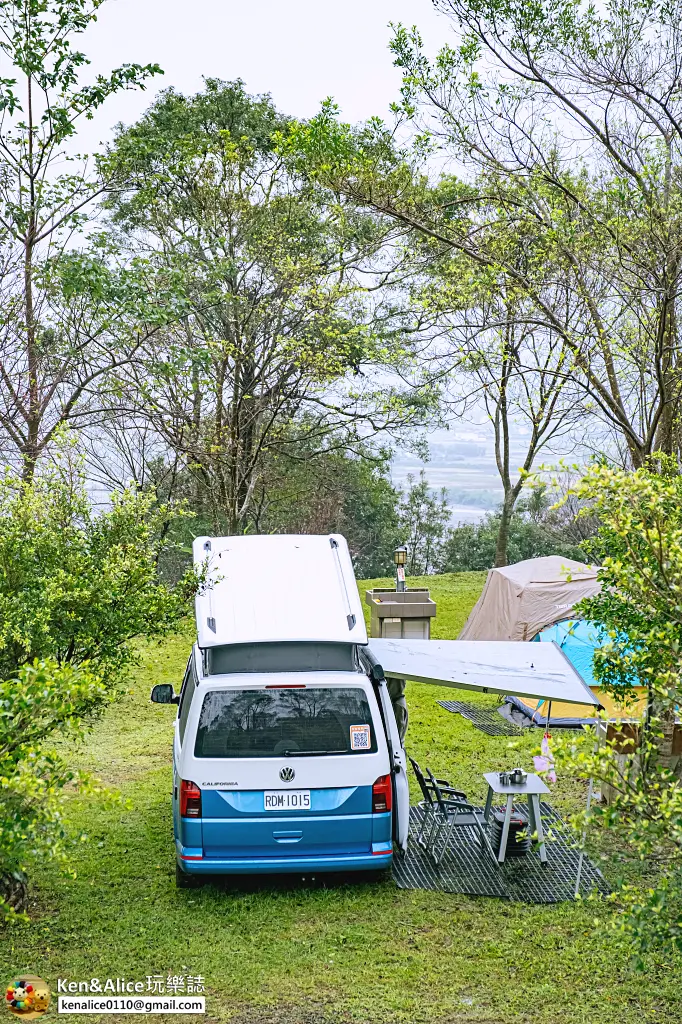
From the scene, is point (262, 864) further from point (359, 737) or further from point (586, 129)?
point (586, 129)

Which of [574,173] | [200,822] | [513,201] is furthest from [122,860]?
[574,173]

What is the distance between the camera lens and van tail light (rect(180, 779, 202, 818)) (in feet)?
21.0

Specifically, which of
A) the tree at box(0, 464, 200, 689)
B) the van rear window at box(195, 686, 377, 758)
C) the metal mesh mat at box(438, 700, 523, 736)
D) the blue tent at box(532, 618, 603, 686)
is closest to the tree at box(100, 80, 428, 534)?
the blue tent at box(532, 618, 603, 686)

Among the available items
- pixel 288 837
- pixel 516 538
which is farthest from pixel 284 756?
pixel 516 538

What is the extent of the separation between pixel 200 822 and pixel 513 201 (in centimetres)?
775

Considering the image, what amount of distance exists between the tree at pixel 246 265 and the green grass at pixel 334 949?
10.6 meters

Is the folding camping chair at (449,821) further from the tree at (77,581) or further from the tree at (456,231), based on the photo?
the tree at (456,231)

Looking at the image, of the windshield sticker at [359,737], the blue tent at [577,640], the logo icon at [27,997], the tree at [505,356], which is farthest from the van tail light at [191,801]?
the blue tent at [577,640]

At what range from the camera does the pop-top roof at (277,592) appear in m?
6.81

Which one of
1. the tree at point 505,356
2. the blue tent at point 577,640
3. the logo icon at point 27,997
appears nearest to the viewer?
the logo icon at point 27,997

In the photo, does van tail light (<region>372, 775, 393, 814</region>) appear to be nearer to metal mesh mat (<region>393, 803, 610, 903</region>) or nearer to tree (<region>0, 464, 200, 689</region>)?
metal mesh mat (<region>393, 803, 610, 903</region>)

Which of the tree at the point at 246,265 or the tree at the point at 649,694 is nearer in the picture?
the tree at the point at 649,694

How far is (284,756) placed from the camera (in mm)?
6500

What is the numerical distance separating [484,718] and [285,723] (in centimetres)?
664
